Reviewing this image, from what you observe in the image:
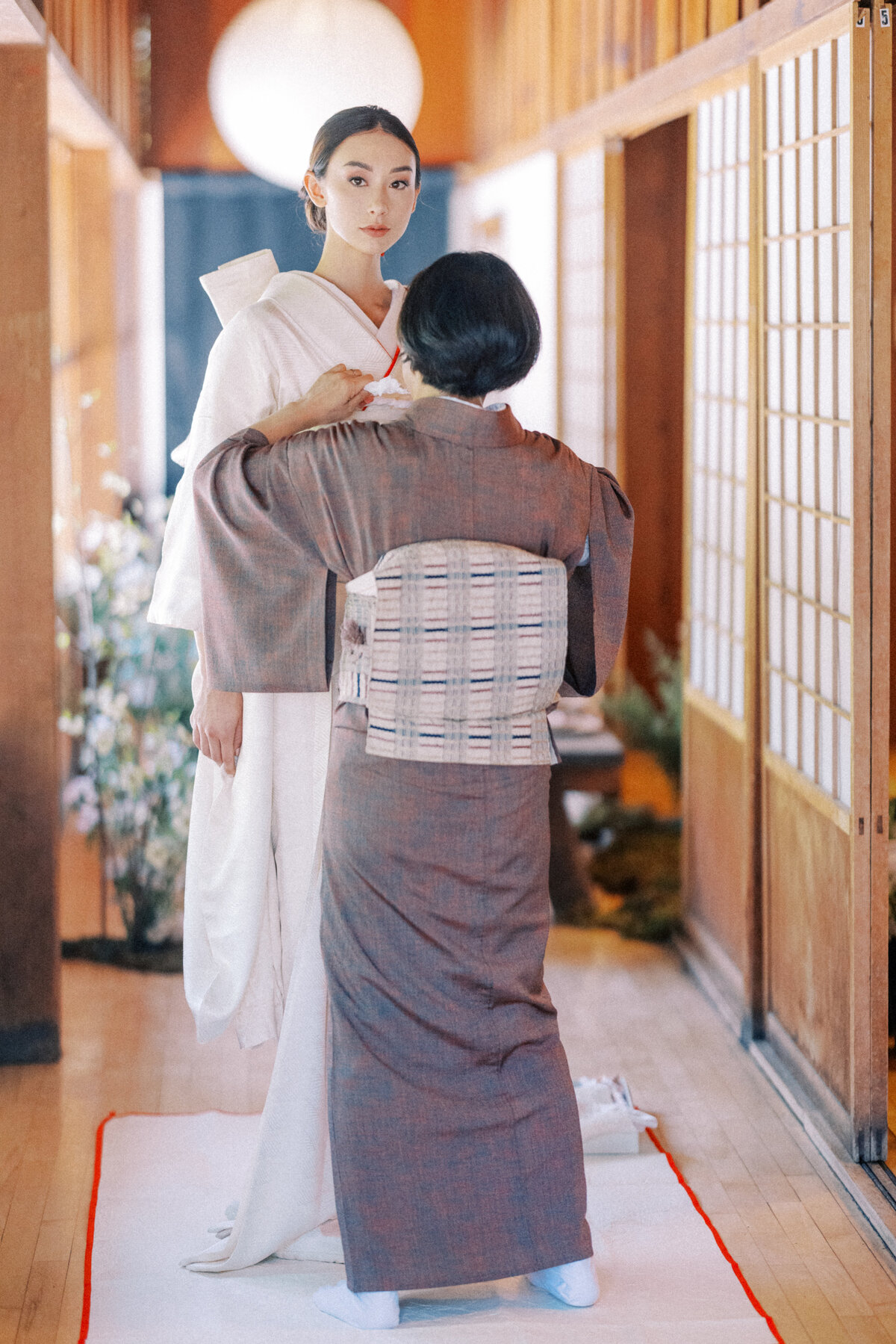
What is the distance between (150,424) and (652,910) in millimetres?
3302

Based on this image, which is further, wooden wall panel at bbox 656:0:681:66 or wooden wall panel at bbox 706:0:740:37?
wooden wall panel at bbox 656:0:681:66

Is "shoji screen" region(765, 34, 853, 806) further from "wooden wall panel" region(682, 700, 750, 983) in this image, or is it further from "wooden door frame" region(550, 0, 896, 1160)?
"wooden wall panel" region(682, 700, 750, 983)

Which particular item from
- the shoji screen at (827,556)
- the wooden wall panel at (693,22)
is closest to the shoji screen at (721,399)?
the wooden wall panel at (693,22)

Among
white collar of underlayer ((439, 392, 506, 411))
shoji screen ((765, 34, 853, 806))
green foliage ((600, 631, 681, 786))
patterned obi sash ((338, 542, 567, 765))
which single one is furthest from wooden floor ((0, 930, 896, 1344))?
white collar of underlayer ((439, 392, 506, 411))

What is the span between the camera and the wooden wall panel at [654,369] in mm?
5938

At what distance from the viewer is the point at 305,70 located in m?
4.08

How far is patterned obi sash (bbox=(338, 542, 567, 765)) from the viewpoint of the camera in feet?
6.81

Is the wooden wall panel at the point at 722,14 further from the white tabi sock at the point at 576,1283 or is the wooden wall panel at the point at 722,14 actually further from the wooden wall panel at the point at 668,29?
the white tabi sock at the point at 576,1283

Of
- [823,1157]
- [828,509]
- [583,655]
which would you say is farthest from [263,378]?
[823,1157]

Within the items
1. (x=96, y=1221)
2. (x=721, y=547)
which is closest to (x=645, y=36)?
(x=721, y=547)

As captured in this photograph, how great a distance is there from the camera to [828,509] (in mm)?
2906

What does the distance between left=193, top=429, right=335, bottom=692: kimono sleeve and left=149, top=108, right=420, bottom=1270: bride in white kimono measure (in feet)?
0.56

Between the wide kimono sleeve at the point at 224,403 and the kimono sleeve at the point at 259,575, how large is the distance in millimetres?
141

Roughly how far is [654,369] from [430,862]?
4238 mm
